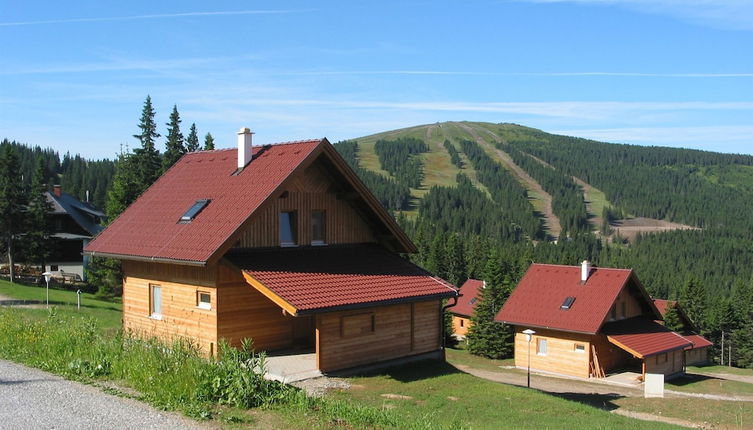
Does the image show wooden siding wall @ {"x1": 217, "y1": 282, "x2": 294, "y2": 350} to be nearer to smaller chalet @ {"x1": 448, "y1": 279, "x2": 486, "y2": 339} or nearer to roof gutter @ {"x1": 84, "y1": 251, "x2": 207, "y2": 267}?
roof gutter @ {"x1": 84, "y1": 251, "x2": 207, "y2": 267}

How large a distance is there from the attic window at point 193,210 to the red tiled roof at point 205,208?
171 mm

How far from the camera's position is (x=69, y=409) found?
1111 centimetres

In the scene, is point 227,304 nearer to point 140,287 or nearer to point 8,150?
point 140,287

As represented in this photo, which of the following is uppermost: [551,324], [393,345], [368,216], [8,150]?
[8,150]

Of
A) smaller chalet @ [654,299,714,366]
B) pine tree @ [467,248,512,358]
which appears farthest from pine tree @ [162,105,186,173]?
smaller chalet @ [654,299,714,366]

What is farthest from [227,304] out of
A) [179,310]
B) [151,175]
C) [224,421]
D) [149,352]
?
[151,175]

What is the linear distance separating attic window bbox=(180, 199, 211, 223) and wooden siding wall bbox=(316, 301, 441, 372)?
5.31 metres

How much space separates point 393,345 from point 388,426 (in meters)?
8.77

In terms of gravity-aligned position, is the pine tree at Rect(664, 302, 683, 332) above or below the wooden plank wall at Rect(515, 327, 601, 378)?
below

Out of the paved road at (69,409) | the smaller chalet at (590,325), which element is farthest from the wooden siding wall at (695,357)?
the paved road at (69,409)

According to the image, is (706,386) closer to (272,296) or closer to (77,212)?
(272,296)

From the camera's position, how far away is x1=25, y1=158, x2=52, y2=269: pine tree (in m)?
49.0

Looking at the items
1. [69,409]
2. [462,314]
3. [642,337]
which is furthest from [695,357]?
[69,409]

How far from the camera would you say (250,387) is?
1180 centimetres
